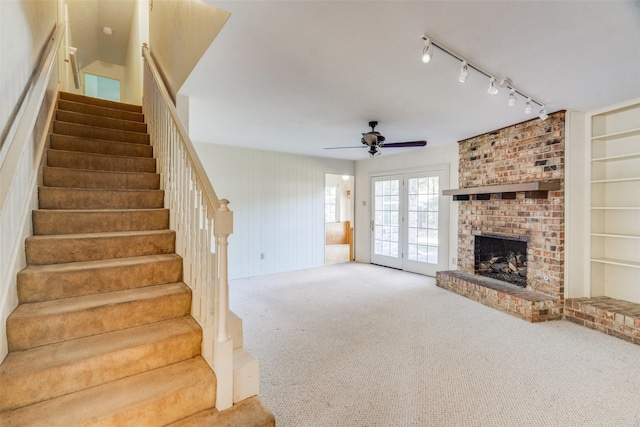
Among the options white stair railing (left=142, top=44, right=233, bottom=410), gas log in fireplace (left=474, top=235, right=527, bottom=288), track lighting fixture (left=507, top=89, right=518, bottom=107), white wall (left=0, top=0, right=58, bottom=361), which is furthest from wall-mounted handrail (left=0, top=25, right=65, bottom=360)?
gas log in fireplace (left=474, top=235, right=527, bottom=288)

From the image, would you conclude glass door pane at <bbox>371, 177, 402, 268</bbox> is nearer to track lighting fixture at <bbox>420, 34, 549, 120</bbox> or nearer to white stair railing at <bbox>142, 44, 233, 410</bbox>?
track lighting fixture at <bbox>420, 34, 549, 120</bbox>

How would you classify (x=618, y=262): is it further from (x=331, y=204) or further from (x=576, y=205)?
(x=331, y=204)

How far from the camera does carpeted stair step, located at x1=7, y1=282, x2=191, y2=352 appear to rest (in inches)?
61.7

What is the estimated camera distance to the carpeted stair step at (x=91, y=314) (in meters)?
1.57

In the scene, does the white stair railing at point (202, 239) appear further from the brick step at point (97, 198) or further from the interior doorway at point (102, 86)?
the interior doorway at point (102, 86)

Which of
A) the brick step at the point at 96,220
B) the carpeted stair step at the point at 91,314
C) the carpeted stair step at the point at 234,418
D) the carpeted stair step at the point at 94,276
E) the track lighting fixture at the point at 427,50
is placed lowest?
the carpeted stair step at the point at 234,418

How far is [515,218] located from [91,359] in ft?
15.0

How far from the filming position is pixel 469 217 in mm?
4727

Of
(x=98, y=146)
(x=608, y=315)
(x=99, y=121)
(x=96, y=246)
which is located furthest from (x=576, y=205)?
(x=99, y=121)

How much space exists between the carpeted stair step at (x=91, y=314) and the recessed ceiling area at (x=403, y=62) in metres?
1.77

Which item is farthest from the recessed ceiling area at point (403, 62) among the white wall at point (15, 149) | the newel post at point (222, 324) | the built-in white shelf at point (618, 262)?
the built-in white shelf at point (618, 262)

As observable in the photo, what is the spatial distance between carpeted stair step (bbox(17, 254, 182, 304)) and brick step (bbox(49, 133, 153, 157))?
1.44 metres

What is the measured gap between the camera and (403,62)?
90.4 inches

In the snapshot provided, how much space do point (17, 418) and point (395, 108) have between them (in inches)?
143
